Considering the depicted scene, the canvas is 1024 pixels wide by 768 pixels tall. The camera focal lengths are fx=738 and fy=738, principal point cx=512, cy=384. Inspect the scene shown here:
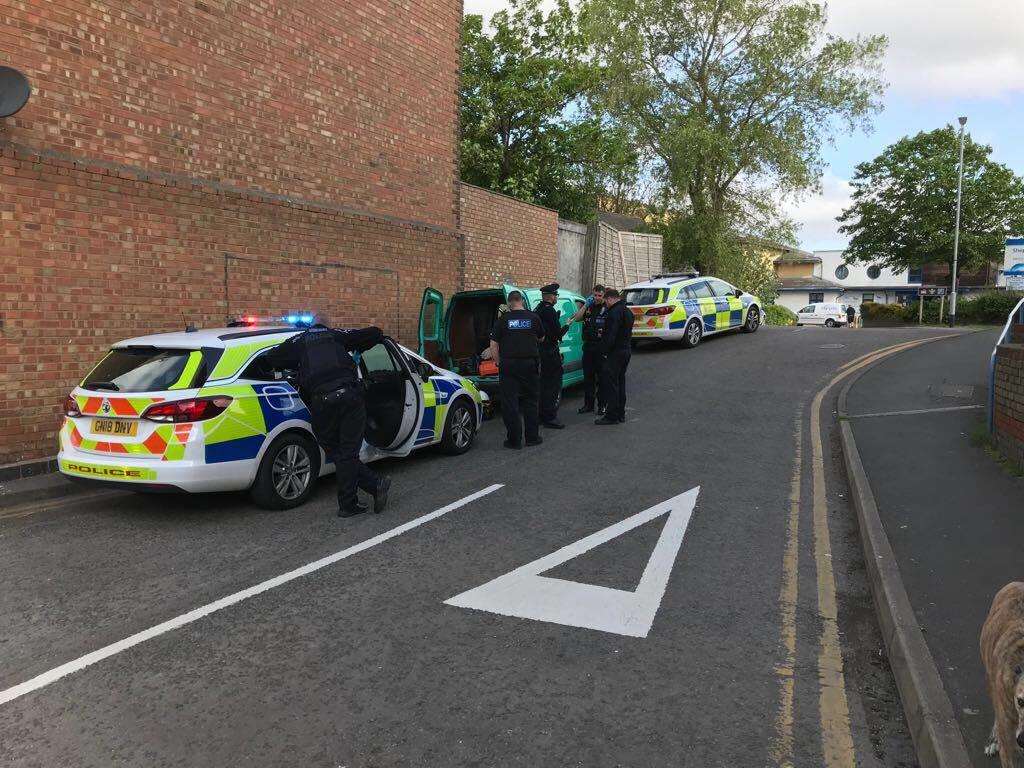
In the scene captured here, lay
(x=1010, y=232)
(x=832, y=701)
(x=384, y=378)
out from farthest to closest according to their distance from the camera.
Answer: (x=1010, y=232)
(x=384, y=378)
(x=832, y=701)

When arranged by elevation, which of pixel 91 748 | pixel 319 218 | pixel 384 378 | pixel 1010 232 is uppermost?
pixel 1010 232

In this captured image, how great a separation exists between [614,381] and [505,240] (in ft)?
24.1

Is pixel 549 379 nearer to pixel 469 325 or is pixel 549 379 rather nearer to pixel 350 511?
pixel 469 325

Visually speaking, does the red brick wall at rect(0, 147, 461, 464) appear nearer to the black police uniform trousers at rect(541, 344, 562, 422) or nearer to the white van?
the black police uniform trousers at rect(541, 344, 562, 422)

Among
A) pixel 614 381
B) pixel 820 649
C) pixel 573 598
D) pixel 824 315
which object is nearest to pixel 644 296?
pixel 614 381

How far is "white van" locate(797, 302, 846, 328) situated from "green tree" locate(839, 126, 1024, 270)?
35.5 feet

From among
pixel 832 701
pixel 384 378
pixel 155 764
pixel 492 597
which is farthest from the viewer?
pixel 384 378

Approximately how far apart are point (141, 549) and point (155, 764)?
9.36 feet

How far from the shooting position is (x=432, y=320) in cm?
1121

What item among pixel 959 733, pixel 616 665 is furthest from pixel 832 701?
pixel 616 665

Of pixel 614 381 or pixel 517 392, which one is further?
pixel 614 381

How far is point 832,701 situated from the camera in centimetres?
337

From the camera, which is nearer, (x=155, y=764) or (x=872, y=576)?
(x=155, y=764)

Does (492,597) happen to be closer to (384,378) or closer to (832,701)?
(832,701)
